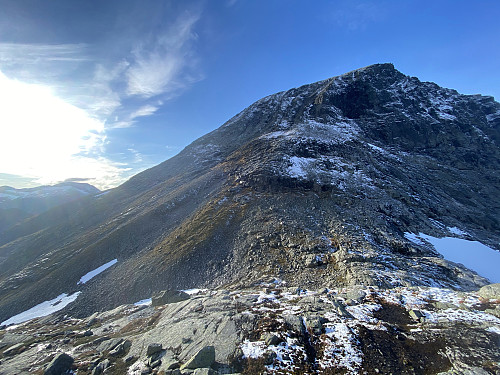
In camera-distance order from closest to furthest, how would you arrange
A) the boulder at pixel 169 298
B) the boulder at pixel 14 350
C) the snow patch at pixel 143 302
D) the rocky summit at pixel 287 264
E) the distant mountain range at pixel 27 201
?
the rocky summit at pixel 287 264, the boulder at pixel 14 350, the boulder at pixel 169 298, the snow patch at pixel 143 302, the distant mountain range at pixel 27 201

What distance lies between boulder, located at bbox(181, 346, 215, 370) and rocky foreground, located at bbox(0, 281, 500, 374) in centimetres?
4

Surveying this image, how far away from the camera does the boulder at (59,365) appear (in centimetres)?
1381

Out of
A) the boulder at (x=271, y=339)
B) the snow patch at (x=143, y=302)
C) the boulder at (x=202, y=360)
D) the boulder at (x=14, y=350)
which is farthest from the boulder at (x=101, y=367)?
the snow patch at (x=143, y=302)

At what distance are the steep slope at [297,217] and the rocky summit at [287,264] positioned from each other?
1.23ft

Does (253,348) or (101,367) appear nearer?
(253,348)

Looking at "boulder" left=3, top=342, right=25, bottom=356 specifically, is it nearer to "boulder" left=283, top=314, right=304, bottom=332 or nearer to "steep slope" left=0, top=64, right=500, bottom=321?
"steep slope" left=0, top=64, right=500, bottom=321

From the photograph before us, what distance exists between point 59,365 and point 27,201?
694 feet

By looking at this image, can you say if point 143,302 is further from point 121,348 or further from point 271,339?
point 271,339

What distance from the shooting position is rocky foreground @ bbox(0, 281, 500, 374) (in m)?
11.5

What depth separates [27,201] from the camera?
522ft

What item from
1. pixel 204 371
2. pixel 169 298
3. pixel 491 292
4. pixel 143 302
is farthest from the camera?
pixel 143 302

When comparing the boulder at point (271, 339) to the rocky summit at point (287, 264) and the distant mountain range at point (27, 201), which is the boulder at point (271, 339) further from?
the distant mountain range at point (27, 201)

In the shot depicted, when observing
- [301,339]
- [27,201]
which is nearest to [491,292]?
[301,339]

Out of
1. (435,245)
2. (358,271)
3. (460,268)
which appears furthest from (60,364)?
(435,245)
